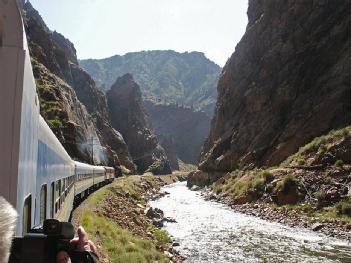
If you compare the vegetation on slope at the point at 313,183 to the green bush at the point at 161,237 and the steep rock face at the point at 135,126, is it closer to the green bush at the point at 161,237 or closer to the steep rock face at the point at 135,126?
the green bush at the point at 161,237

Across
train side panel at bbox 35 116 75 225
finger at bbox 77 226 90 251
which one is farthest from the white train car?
train side panel at bbox 35 116 75 225

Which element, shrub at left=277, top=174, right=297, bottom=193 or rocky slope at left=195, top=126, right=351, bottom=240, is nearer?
rocky slope at left=195, top=126, right=351, bottom=240

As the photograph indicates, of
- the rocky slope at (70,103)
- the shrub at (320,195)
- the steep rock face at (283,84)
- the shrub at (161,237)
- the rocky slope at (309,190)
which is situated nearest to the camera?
the shrub at (161,237)

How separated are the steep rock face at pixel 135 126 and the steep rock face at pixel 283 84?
61.0 m

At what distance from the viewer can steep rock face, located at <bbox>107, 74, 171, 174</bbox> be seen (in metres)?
130

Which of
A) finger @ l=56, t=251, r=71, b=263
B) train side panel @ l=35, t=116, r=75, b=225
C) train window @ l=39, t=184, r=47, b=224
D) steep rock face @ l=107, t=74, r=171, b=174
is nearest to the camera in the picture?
finger @ l=56, t=251, r=71, b=263

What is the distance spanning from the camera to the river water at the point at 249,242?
17.6m

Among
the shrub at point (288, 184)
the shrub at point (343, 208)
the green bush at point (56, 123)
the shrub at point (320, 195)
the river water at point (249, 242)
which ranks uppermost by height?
the green bush at point (56, 123)

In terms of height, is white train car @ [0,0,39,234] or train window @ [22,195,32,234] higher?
white train car @ [0,0,39,234]

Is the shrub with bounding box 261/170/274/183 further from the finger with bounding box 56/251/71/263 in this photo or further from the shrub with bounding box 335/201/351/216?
the finger with bounding box 56/251/71/263

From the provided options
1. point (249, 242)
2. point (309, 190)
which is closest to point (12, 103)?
point (249, 242)

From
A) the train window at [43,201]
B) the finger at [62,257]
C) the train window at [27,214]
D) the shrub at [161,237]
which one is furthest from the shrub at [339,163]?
the finger at [62,257]

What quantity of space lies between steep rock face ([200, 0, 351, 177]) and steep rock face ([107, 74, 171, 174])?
61.0m

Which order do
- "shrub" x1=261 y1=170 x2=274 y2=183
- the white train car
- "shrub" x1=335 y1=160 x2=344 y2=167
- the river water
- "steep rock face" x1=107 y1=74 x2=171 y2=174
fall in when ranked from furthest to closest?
1. "steep rock face" x1=107 y1=74 x2=171 y2=174
2. "shrub" x1=261 y1=170 x2=274 y2=183
3. "shrub" x1=335 y1=160 x2=344 y2=167
4. the river water
5. the white train car
